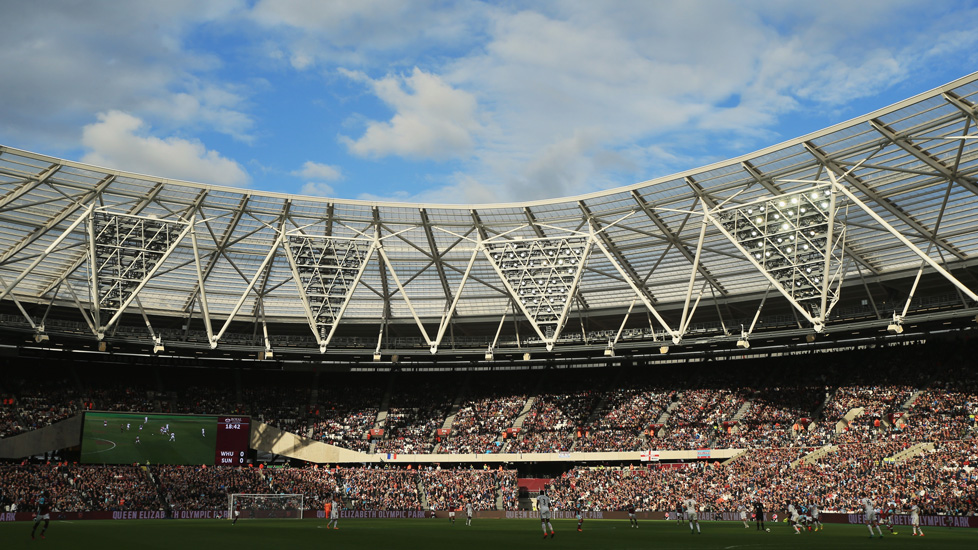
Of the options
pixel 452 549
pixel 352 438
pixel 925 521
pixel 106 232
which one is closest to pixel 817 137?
pixel 925 521

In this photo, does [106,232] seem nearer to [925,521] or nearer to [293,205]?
[293,205]

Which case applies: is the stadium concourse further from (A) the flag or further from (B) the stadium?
(A) the flag

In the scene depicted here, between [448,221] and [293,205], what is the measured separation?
34.1 feet

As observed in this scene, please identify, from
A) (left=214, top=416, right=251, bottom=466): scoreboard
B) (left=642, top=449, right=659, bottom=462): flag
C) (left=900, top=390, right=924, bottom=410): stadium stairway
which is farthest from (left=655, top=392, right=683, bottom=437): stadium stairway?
(left=214, top=416, right=251, bottom=466): scoreboard

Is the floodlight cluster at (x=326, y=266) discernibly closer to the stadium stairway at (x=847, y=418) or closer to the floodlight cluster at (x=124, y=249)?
the floodlight cluster at (x=124, y=249)

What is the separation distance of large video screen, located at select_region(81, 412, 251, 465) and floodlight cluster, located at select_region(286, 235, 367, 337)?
14.9m

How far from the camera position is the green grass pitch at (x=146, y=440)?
190ft

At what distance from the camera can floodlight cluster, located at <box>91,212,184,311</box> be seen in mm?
47625

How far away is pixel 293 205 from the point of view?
52562mm

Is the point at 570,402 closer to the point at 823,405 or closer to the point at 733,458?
the point at 733,458

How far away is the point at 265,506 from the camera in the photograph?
54938 millimetres

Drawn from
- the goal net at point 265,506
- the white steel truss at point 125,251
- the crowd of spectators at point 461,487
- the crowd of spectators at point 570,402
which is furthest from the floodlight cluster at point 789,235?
the goal net at point 265,506

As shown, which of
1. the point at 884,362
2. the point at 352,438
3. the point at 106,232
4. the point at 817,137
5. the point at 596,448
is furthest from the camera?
the point at 352,438

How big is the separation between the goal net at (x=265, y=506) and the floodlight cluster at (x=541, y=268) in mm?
21870
